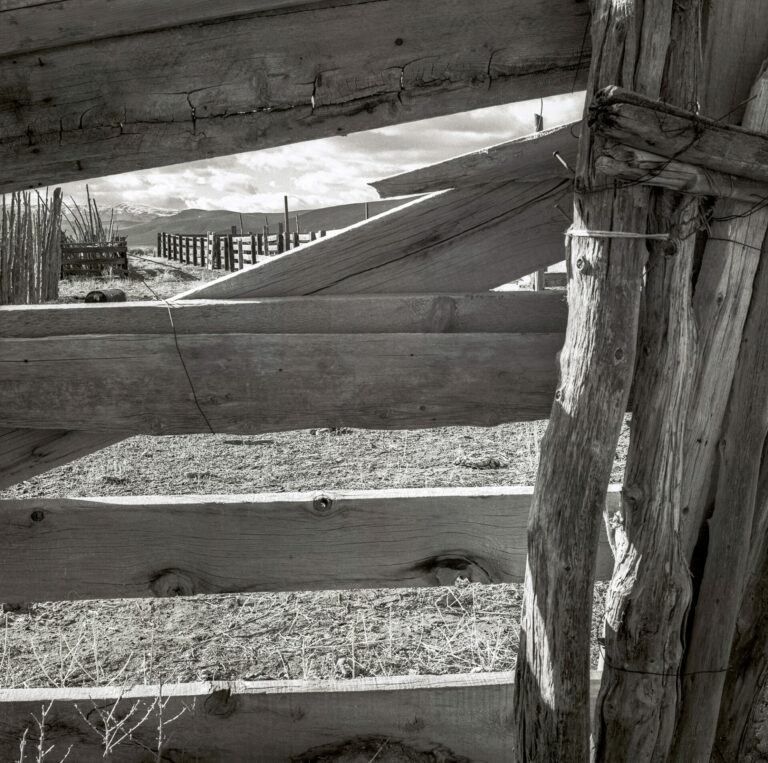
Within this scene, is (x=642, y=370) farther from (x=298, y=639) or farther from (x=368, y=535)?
(x=298, y=639)

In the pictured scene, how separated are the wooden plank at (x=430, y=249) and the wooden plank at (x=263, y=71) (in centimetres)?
33

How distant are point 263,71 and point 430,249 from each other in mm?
655

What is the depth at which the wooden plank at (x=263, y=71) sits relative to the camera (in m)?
1.87

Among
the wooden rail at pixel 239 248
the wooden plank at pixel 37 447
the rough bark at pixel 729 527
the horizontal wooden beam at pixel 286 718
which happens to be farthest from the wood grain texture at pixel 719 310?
the wooden rail at pixel 239 248

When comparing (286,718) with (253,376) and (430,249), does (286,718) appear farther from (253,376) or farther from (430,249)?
(430,249)

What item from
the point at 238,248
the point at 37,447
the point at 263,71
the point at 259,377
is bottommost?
the point at 238,248

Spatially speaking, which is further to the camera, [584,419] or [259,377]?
[259,377]

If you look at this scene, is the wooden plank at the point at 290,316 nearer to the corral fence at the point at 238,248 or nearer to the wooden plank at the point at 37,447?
the wooden plank at the point at 37,447

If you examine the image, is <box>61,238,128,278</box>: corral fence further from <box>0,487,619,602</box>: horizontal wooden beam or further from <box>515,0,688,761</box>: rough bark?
<box>515,0,688,761</box>: rough bark

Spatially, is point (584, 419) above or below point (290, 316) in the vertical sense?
below

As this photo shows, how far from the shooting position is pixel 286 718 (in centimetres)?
237

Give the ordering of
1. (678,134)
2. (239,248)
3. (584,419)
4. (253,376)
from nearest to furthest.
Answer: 1. (678,134)
2. (584,419)
3. (253,376)
4. (239,248)

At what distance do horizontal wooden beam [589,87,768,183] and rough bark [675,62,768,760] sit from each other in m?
0.21

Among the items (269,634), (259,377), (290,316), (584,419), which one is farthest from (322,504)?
(269,634)
